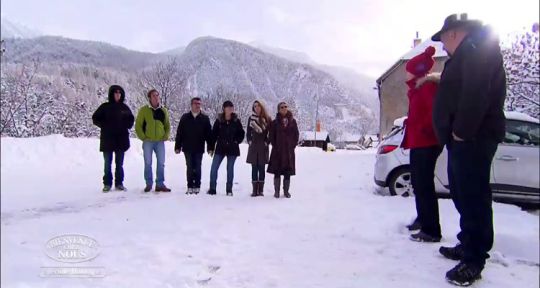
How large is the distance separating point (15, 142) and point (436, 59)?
4.40 feet

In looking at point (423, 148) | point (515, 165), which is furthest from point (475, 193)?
point (423, 148)

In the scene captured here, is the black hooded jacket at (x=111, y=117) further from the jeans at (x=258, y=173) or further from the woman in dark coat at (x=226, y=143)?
the jeans at (x=258, y=173)

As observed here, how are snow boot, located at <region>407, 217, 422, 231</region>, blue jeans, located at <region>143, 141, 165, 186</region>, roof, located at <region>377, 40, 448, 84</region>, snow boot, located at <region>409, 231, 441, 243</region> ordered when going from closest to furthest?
roof, located at <region>377, 40, 448, 84</region> → snow boot, located at <region>409, 231, 441, 243</region> → snow boot, located at <region>407, 217, 422, 231</region> → blue jeans, located at <region>143, 141, 165, 186</region>

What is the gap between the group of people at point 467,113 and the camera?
1007 millimetres

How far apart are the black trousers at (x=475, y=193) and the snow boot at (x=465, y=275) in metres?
0.02

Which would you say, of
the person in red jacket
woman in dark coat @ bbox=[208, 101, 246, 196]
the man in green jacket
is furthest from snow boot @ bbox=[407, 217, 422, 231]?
woman in dark coat @ bbox=[208, 101, 246, 196]

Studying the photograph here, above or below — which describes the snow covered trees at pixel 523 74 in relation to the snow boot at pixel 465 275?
above

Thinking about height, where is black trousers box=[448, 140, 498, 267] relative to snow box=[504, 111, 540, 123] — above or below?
below

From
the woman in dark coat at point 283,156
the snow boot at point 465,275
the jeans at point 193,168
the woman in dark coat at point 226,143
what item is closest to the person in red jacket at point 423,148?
the snow boot at point 465,275

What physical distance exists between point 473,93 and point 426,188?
2.45 ft

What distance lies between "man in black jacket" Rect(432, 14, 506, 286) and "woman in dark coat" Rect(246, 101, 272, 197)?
2.23 meters

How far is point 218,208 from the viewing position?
249 centimetres

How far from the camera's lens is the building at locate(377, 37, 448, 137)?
1.32 metres

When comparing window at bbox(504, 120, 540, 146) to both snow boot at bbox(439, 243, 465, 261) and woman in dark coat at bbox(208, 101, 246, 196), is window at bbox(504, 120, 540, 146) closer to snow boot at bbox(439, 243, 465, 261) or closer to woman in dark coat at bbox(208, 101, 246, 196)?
snow boot at bbox(439, 243, 465, 261)
